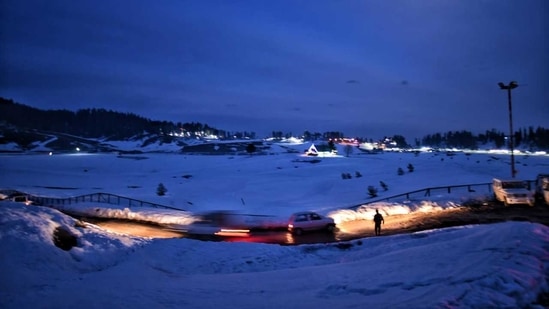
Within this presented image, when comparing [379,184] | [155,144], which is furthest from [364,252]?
[155,144]

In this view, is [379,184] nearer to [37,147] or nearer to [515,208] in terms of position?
[515,208]

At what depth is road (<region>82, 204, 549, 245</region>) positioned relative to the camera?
875 inches

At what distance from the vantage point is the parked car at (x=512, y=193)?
99.5 feet

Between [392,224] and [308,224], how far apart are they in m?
5.87

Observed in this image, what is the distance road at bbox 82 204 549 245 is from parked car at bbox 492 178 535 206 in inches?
40.0

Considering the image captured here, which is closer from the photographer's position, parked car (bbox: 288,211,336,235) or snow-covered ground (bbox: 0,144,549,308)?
snow-covered ground (bbox: 0,144,549,308)

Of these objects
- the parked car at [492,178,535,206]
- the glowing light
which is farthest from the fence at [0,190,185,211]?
the parked car at [492,178,535,206]

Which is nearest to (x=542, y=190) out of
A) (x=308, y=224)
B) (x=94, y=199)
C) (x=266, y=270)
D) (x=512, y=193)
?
(x=512, y=193)

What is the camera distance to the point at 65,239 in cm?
1353

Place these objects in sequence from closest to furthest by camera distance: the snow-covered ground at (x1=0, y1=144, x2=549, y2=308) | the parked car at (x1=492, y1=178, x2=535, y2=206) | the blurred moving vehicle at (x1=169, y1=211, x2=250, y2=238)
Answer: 1. the snow-covered ground at (x1=0, y1=144, x2=549, y2=308)
2. the blurred moving vehicle at (x1=169, y1=211, x2=250, y2=238)
3. the parked car at (x1=492, y1=178, x2=535, y2=206)

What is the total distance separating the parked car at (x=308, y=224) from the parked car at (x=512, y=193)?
15.8m

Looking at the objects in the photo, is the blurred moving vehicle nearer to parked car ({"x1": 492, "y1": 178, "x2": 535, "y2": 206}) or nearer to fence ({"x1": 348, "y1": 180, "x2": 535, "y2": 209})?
fence ({"x1": 348, "y1": 180, "x2": 535, "y2": 209})

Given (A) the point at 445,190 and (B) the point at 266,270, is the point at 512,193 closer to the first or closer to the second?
(A) the point at 445,190

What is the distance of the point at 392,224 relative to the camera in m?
25.9
